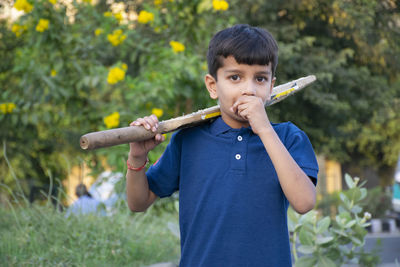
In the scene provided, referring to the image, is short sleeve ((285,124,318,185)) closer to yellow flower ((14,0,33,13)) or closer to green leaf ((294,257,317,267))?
green leaf ((294,257,317,267))

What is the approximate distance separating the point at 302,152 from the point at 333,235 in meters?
1.62

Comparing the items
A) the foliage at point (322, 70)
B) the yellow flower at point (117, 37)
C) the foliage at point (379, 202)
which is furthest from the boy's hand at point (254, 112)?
the foliage at point (379, 202)

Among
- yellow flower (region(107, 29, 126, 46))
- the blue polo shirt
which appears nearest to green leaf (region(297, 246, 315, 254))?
the blue polo shirt

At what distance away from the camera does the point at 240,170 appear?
63.4 inches

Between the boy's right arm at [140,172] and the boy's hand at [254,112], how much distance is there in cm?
26

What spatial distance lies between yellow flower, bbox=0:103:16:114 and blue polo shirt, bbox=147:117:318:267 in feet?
13.1

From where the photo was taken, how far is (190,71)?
16.0 ft

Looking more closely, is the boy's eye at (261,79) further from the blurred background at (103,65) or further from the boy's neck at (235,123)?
the blurred background at (103,65)

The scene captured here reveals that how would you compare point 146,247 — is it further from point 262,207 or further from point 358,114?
point 358,114

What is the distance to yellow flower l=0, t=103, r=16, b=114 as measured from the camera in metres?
5.25

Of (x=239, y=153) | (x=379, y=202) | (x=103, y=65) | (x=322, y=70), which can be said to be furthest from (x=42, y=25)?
(x=379, y=202)

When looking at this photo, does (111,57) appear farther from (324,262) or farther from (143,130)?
(143,130)

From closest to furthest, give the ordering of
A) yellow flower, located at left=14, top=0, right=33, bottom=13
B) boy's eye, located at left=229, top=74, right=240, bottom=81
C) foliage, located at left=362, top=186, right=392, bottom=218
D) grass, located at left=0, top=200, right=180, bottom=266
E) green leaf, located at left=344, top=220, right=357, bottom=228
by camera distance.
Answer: boy's eye, located at left=229, top=74, right=240, bottom=81 < grass, located at left=0, top=200, right=180, bottom=266 < green leaf, located at left=344, top=220, right=357, bottom=228 < yellow flower, located at left=14, top=0, right=33, bottom=13 < foliage, located at left=362, top=186, right=392, bottom=218

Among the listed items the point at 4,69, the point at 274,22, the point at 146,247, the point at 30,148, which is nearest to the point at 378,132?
the point at 274,22
